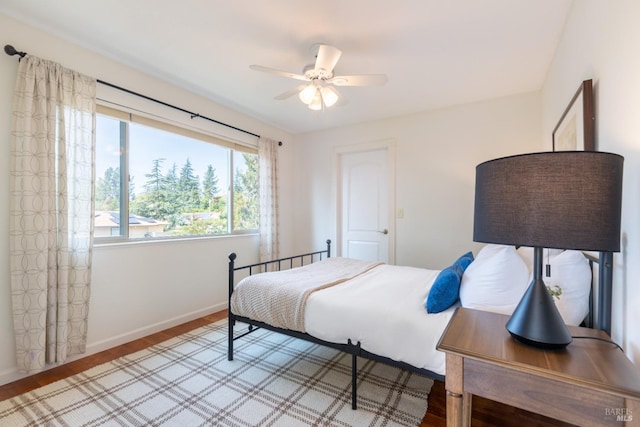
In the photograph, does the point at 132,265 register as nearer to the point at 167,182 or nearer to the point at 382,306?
the point at 167,182

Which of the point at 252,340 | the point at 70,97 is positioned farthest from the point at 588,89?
the point at 70,97

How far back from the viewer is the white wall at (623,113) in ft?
3.16

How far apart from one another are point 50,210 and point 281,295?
A: 1.73m

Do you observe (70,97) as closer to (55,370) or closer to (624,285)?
(55,370)

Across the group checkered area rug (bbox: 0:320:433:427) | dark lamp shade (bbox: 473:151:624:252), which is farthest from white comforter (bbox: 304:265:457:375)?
dark lamp shade (bbox: 473:151:624:252)

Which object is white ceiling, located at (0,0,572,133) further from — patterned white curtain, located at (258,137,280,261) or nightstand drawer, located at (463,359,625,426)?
nightstand drawer, located at (463,359,625,426)

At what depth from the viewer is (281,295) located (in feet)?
6.63

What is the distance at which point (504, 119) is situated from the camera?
311 centimetres

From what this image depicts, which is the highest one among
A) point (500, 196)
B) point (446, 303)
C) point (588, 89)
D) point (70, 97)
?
point (70, 97)

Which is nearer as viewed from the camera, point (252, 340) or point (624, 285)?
point (624, 285)

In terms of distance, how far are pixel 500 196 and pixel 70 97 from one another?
2.86 metres

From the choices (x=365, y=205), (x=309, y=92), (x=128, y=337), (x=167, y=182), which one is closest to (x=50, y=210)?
(x=167, y=182)

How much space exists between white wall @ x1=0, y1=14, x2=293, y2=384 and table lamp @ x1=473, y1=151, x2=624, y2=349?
9.41 feet

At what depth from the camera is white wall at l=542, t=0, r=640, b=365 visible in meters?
0.96
